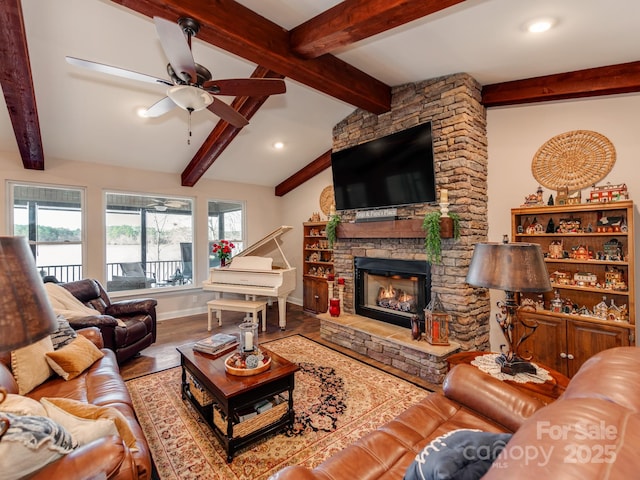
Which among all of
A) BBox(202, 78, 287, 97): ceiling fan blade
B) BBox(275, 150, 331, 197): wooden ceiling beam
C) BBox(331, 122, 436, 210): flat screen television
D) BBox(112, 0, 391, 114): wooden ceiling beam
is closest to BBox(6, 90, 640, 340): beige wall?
BBox(275, 150, 331, 197): wooden ceiling beam

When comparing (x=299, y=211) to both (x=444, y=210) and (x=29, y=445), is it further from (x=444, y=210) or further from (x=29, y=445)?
(x=29, y=445)

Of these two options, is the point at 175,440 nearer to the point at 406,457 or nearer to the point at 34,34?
the point at 406,457

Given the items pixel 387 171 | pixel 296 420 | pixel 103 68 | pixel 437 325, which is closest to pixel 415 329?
pixel 437 325

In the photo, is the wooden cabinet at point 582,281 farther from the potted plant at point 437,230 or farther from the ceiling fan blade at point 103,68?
the ceiling fan blade at point 103,68

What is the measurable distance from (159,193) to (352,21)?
177 inches

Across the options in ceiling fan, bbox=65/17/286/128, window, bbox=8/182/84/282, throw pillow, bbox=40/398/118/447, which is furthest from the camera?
window, bbox=8/182/84/282

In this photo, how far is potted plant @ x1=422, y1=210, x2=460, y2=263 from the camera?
3240mm

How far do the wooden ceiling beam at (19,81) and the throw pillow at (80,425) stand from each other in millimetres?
2731

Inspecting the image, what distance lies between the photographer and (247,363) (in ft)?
7.42

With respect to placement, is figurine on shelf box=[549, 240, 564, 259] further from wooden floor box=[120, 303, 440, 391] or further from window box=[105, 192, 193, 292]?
window box=[105, 192, 193, 292]

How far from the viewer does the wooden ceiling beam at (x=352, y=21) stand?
2.05m

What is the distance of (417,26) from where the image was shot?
253 centimetres

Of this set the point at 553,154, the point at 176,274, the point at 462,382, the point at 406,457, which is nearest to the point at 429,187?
the point at 553,154

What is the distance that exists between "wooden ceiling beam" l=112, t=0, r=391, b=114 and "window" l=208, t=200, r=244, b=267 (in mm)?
3742
